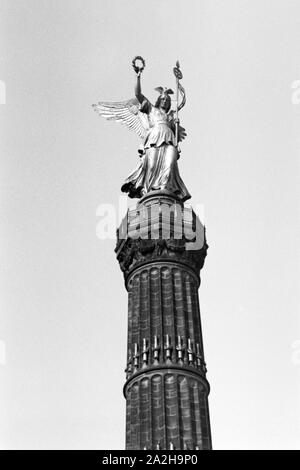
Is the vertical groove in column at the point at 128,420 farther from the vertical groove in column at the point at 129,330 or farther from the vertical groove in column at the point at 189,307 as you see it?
the vertical groove in column at the point at 189,307

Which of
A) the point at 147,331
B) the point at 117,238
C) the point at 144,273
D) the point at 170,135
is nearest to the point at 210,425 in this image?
the point at 147,331

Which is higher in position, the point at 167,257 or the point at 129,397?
the point at 167,257

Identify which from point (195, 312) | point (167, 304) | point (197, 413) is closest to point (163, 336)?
point (167, 304)

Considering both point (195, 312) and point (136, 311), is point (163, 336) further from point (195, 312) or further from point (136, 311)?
point (195, 312)

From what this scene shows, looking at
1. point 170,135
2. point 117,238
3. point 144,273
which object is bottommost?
point 144,273

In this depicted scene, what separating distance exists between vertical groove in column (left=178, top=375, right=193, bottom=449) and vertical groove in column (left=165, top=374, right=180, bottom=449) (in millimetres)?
213

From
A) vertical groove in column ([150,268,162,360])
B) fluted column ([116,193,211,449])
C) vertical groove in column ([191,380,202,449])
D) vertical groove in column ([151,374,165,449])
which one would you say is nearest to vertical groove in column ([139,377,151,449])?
fluted column ([116,193,211,449])

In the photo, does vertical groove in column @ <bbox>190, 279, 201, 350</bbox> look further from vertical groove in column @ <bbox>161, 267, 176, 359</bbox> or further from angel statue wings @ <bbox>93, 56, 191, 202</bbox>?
angel statue wings @ <bbox>93, 56, 191, 202</bbox>

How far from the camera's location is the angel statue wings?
32.9 m
